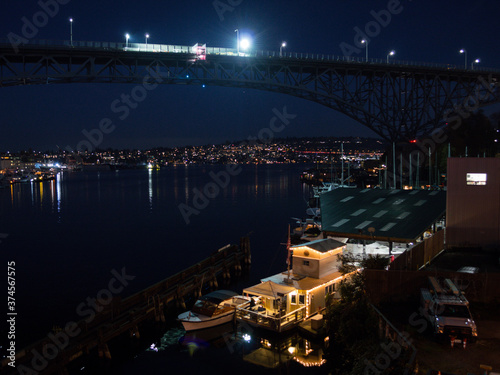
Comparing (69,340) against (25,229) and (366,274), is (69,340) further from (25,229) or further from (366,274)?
(25,229)

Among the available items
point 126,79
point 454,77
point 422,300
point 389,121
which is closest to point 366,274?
point 422,300

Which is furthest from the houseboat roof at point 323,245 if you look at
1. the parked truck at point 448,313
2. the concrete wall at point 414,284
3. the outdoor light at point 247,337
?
the parked truck at point 448,313

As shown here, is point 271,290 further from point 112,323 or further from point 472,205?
point 472,205

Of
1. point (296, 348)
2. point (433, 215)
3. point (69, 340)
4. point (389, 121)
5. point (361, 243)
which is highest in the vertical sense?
point (389, 121)

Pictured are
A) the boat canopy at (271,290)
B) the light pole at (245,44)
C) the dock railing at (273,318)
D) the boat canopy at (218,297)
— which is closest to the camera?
the dock railing at (273,318)

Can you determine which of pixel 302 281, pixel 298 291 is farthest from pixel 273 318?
pixel 302 281

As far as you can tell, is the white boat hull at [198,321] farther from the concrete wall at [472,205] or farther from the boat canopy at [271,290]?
the concrete wall at [472,205]
